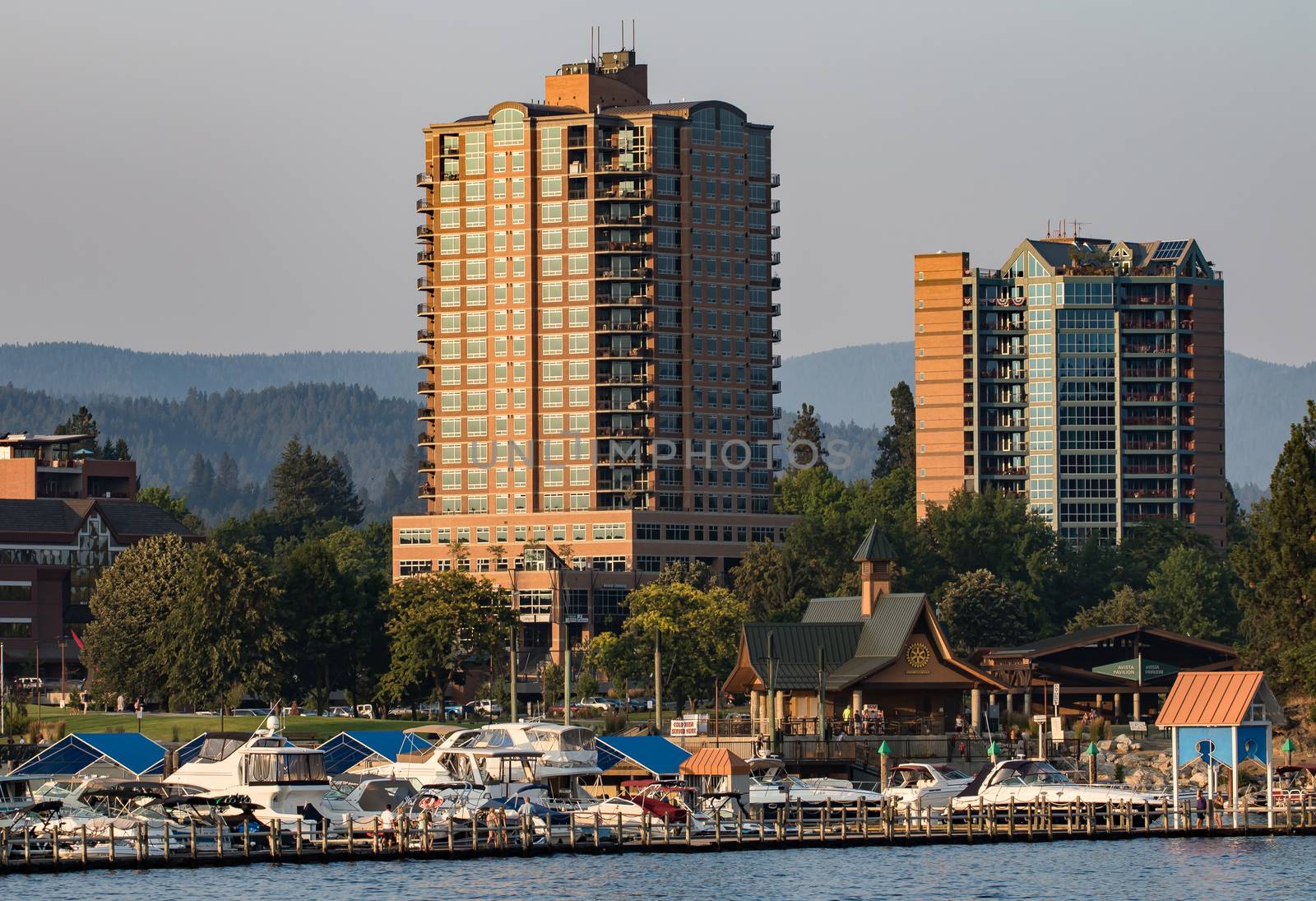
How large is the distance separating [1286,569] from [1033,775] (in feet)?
103

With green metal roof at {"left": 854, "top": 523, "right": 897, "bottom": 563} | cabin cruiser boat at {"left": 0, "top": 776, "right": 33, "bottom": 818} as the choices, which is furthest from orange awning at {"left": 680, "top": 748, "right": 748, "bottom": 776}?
green metal roof at {"left": 854, "top": 523, "right": 897, "bottom": 563}

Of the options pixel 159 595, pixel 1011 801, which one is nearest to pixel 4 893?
pixel 1011 801

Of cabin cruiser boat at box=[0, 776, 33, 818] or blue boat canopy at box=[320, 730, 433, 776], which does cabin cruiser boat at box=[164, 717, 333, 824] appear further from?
blue boat canopy at box=[320, 730, 433, 776]

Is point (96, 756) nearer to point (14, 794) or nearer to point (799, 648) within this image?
point (14, 794)

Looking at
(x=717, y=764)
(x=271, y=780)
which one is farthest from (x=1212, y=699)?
(x=271, y=780)

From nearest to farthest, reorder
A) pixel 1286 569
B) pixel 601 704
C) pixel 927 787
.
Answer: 1. pixel 927 787
2. pixel 1286 569
3. pixel 601 704

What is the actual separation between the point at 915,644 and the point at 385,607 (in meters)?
45.8

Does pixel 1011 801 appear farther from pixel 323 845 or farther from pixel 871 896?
pixel 323 845

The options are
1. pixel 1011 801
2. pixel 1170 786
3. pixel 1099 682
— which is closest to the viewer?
pixel 1011 801

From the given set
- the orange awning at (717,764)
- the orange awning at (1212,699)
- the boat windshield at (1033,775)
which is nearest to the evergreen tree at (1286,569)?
the boat windshield at (1033,775)

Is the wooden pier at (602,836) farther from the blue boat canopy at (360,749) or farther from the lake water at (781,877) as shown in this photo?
the blue boat canopy at (360,749)

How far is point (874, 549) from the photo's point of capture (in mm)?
145000

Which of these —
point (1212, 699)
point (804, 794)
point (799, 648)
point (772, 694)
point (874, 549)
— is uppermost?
point (874, 549)

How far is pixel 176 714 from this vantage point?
165 m
